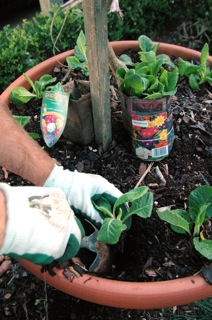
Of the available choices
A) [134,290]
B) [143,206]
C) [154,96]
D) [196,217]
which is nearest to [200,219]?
[196,217]

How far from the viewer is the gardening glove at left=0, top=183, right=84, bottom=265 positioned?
94 cm

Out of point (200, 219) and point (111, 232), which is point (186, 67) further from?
point (111, 232)

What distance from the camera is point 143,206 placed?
118 centimetres

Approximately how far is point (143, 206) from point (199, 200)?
163mm

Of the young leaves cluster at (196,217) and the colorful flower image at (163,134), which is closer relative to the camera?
the young leaves cluster at (196,217)

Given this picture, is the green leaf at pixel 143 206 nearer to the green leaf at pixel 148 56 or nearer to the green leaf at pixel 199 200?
the green leaf at pixel 199 200

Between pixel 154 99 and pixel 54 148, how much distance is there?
409 mm

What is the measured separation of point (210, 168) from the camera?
4.72 ft

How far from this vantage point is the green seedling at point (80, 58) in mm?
1575

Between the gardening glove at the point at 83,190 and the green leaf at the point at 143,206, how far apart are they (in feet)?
0.26

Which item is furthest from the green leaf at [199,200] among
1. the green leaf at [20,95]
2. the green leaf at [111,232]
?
the green leaf at [20,95]

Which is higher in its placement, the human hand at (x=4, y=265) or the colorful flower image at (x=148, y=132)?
the colorful flower image at (x=148, y=132)

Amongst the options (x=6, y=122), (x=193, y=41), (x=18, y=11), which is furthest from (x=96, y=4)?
(x=18, y=11)

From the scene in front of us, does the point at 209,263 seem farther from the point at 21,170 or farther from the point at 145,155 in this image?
the point at 21,170
